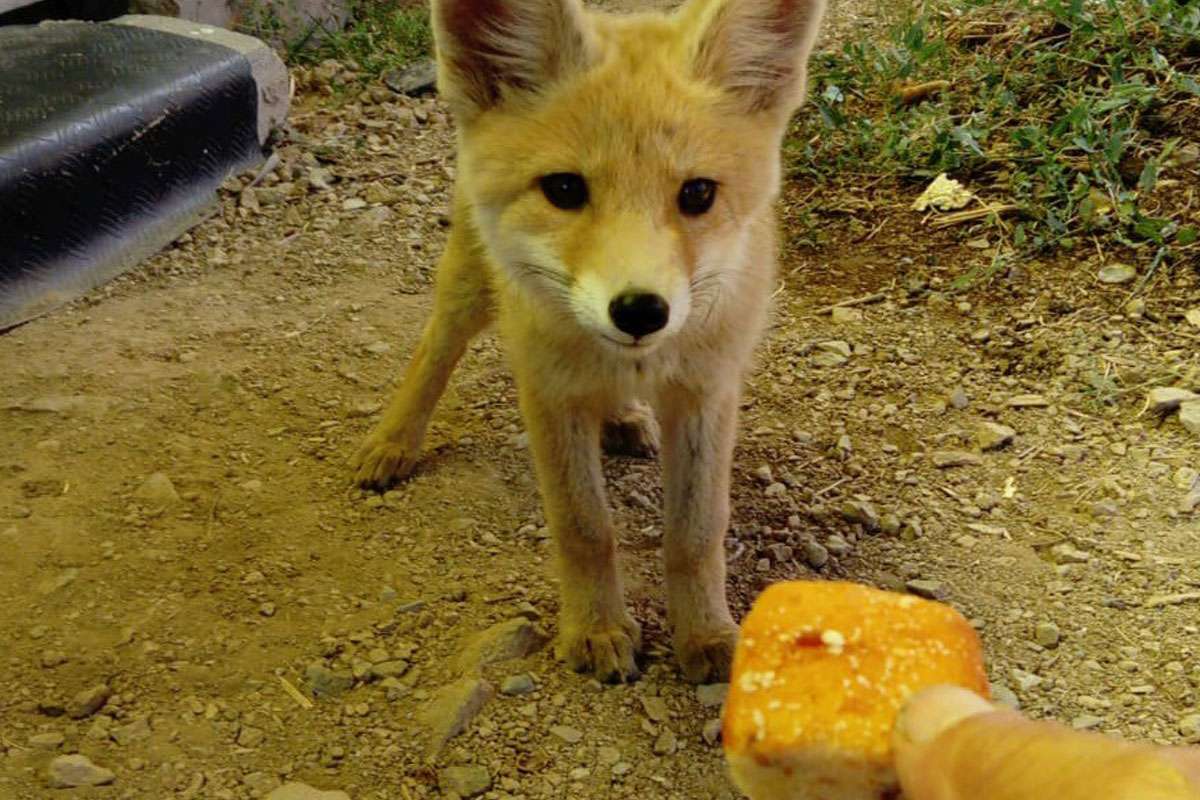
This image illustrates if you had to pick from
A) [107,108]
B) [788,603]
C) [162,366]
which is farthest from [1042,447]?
[107,108]

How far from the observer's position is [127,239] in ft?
15.6

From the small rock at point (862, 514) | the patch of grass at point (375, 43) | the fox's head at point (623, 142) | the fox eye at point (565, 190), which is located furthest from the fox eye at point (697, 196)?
the patch of grass at point (375, 43)

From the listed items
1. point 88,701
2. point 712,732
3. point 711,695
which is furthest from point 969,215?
point 88,701

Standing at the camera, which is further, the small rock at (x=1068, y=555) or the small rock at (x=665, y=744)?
the small rock at (x=1068, y=555)

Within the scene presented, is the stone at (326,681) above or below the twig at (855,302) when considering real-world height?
above

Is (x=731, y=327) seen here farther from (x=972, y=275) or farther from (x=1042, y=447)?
(x=972, y=275)

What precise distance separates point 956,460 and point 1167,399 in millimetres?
624

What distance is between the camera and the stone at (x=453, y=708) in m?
2.69

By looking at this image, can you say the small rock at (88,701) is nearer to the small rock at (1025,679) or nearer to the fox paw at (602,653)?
the fox paw at (602,653)

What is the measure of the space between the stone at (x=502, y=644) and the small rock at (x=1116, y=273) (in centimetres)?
231

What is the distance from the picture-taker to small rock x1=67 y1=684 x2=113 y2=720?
274 cm

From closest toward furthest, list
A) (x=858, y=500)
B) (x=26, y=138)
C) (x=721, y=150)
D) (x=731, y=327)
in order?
(x=721, y=150) < (x=731, y=327) < (x=858, y=500) < (x=26, y=138)

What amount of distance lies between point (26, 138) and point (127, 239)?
1.67 feet

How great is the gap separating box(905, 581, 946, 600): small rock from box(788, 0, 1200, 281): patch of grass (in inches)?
64.4
